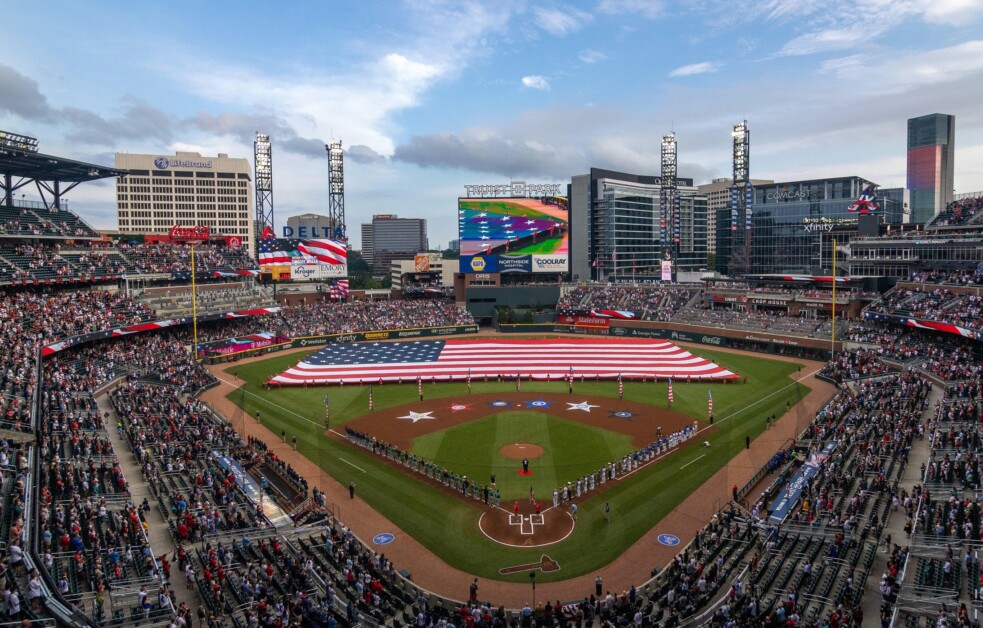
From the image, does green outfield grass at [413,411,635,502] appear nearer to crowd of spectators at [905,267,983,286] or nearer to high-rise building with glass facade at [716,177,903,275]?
crowd of spectators at [905,267,983,286]

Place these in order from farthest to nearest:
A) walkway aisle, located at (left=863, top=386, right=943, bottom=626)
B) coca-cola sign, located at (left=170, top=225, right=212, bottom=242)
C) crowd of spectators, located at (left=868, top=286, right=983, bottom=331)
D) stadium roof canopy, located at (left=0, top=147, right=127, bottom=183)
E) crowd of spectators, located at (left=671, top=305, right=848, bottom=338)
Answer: coca-cola sign, located at (left=170, top=225, right=212, bottom=242) < crowd of spectators, located at (left=671, top=305, right=848, bottom=338) < stadium roof canopy, located at (left=0, top=147, right=127, bottom=183) < crowd of spectators, located at (left=868, top=286, right=983, bottom=331) < walkway aisle, located at (left=863, top=386, right=943, bottom=626)

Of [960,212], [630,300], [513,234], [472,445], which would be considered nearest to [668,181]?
[630,300]

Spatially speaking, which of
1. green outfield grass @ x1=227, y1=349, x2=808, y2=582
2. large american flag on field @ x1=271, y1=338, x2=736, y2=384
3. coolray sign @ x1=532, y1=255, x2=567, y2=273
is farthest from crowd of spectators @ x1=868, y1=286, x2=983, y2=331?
coolray sign @ x1=532, y1=255, x2=567, y2=273

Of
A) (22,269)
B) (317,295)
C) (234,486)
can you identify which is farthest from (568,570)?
(317,295)

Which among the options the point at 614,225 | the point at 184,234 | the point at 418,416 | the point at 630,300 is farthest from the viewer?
the point at 614,225

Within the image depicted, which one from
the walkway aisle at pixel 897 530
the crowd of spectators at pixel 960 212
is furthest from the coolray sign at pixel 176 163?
the walkway aisle at pixel 897 530

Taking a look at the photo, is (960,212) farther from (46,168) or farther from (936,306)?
(46,168)

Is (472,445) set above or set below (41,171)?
below
